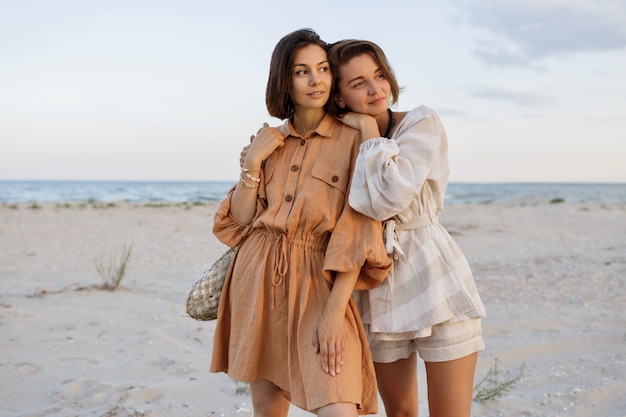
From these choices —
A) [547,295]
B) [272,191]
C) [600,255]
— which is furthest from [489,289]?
[272,191]

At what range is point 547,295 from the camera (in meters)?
6.76

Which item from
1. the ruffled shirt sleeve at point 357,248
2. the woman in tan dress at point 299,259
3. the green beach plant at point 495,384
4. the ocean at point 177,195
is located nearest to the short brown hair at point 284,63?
the woman in tan dress at point 299,259

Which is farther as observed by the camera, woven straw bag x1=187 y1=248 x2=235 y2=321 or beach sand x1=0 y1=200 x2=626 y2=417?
beach sand x1=0 y1=200 x2=626 y2=417

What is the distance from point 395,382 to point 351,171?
99 cm

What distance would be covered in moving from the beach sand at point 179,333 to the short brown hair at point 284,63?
2.15 metres

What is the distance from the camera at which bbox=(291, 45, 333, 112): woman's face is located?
8.17 feet

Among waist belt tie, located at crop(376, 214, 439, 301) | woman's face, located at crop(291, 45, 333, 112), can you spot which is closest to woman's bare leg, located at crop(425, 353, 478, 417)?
waist belt tie, located at crop(376, 214, 439, 301)

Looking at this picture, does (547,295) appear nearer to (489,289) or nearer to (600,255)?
(489,289)

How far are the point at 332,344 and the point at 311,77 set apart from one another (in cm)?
107

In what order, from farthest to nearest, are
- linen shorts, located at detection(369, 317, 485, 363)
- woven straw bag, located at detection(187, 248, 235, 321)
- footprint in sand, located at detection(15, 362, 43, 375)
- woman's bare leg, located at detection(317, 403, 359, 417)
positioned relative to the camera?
footprint in sand, located at detection(15, 362, 43, 375)
woven straw bag, located at detection(187, 248, 235, 321)
linen shorts, located at detection(369, 317, 485, 363)
woman's bare leg, located at detection(317, 403, 359, 417)

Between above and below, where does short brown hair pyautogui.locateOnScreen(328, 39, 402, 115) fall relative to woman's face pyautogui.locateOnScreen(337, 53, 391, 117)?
above

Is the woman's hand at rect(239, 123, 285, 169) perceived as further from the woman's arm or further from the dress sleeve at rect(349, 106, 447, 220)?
the woman's arm

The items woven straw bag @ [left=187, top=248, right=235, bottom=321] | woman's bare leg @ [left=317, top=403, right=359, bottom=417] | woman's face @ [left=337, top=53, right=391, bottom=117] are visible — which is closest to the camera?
woman's bare leg @ [left=317, top=403, right=359, bottom=417]

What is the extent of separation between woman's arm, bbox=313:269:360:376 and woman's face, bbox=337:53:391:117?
73 cm
